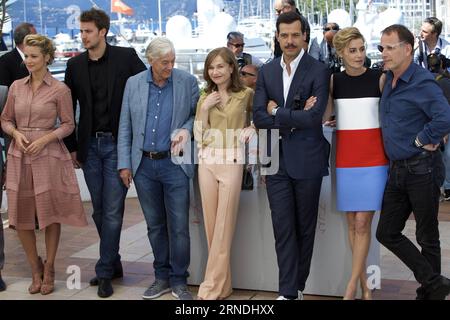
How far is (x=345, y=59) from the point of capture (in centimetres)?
419

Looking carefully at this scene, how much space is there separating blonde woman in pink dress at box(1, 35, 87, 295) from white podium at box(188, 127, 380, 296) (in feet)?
2.75

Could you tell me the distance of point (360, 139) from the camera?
166 inches

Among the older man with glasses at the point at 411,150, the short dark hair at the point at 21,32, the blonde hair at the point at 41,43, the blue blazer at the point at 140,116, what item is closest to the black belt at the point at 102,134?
the blue blazer at the point at 140,116

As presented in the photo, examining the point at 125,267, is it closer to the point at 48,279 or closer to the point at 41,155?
the point at 48,279

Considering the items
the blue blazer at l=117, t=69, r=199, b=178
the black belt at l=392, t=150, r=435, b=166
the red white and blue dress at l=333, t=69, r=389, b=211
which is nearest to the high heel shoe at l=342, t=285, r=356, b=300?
the red white and blue dress at l=333, t=69, r=389, b=211

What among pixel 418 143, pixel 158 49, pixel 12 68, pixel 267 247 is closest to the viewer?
pixel 418 143

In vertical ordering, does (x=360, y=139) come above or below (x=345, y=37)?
below

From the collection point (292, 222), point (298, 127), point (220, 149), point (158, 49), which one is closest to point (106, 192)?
point (220, 149)

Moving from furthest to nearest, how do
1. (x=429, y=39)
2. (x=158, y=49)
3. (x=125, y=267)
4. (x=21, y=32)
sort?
(x=429, y=39), (x=21, y=32), (x=125, y=267), (x=158, y=49)

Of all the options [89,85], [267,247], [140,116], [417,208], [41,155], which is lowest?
[267,247]

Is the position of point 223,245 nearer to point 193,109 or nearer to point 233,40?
point 193,109

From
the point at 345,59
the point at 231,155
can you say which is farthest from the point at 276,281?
the point at 345,59

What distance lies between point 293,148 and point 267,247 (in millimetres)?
842

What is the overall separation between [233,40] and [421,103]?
3.24 meters
